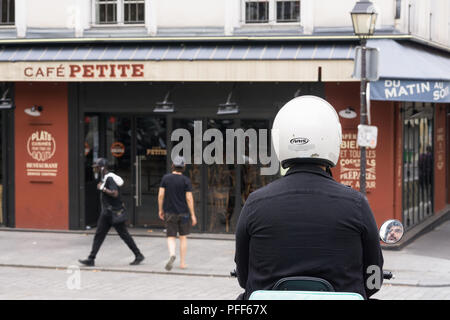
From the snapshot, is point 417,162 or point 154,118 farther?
point 417,162

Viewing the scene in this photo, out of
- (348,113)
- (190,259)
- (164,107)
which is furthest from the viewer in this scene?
(164,107)

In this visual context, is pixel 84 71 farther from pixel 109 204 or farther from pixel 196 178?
pixel 109 204

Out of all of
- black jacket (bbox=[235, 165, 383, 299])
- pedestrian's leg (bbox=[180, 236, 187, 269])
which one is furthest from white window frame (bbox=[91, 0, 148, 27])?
black jacket (bbox=[235, 165, 383, 299])

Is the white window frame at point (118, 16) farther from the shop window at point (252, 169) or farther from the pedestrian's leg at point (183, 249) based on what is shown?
the pedestrian's leg at point (183, 249)

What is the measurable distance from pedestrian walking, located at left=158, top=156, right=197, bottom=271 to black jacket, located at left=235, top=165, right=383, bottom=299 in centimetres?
950

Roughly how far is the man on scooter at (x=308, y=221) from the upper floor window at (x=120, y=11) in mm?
14286

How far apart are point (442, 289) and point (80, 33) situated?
30.5ft

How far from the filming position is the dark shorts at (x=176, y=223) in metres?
12.8

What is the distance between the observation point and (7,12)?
703 inches

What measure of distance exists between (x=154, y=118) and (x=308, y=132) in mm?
14249

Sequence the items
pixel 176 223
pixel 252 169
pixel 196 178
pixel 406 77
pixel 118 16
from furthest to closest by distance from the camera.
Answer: pixel 118 16, pixel 196 178, pixel 252 169, pixel 406 77, pixel 176 223

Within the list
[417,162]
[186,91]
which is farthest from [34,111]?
[417,162]

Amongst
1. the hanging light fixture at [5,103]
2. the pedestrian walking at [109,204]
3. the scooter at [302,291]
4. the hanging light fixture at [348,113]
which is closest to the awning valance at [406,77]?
the hanging light fixture at [348,113]

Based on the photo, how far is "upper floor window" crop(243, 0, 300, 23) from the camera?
16.5m
